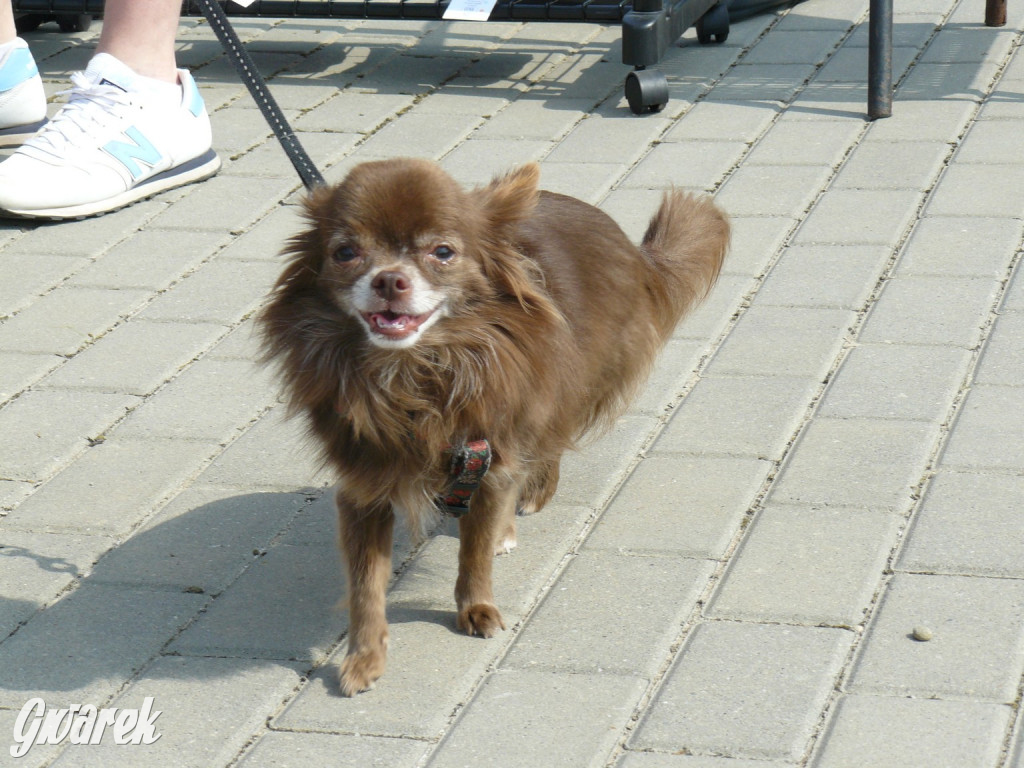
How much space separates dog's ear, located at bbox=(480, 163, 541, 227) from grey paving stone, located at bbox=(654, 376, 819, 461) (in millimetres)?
1025

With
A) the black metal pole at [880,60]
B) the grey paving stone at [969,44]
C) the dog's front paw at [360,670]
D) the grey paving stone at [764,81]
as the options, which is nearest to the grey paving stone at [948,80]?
the grey paving stone at [969,44]

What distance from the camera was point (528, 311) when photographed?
2.60m

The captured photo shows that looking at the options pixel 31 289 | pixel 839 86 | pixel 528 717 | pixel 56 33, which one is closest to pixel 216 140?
pixel 31 289

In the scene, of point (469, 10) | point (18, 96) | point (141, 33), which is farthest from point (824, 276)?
point (18, 96)

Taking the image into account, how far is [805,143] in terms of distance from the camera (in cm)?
529

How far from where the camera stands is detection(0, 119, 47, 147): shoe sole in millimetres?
5480

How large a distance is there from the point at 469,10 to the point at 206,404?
286 cm

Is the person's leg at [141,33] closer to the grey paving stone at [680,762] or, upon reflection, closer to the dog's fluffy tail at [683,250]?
the dog's fluffy tail at [683,250]

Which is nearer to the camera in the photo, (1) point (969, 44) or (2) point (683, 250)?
(2) point (683, 250)

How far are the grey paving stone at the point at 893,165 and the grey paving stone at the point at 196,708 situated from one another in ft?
10.3

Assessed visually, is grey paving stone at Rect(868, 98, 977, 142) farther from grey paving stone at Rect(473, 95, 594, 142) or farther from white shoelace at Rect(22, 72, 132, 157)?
white shoelace at Rect(22, 72, 132, 157)

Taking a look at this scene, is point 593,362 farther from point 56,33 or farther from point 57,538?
point 56,33

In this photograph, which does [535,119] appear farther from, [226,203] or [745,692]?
[745,692]

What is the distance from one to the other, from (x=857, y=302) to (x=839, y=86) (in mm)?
2142
